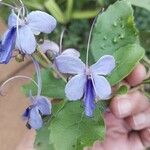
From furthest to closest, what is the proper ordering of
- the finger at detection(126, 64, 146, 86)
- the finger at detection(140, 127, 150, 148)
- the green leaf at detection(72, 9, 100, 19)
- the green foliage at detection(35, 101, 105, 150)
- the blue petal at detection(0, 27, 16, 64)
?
the green leaf at detection(72, 9, 100, 19) < the finger at detection(140, 127, 150, 148) < the finger at detection(126, 64, 146, 86) < the green foliage at detection(35, 101, 105, 150) < the blue petal at detection(0, 27, 16, 64)

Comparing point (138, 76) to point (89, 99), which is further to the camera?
point (138, 76)

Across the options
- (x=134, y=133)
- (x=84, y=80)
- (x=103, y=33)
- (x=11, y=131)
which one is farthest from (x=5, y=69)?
(x=84, y=80)

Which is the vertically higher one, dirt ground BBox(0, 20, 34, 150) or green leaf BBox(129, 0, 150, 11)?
green leaf BBox(129, 0, 150, 11)

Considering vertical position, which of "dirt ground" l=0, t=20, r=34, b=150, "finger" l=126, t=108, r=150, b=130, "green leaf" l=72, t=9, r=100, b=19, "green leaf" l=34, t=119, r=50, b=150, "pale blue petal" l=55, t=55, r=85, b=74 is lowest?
"dirt ground" l=0, t=20, r=34, b=150

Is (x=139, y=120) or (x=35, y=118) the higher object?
(x=35, y=118)

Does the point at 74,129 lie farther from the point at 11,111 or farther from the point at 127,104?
the point at 11,111

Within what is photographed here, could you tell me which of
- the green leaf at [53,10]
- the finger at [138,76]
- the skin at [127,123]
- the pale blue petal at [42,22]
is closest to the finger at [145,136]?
the skin at [127,123]

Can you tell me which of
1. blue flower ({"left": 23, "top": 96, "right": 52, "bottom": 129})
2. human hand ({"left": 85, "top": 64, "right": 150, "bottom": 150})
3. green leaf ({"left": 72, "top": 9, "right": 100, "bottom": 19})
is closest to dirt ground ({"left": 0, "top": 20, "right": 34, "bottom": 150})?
green leaf ({"left": 72, "top": 9, "right": 100, "bottom": 19})

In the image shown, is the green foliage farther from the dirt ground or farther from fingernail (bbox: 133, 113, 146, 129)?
the dirt ground

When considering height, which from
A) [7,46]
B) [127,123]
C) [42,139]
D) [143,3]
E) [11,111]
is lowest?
[11,111]

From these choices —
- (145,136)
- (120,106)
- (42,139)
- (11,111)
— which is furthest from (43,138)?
(11,111)
